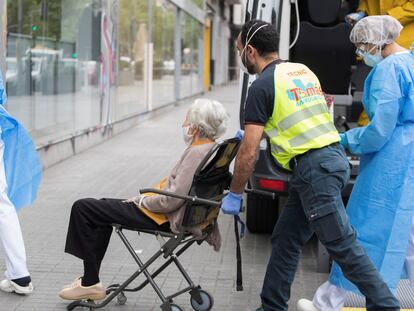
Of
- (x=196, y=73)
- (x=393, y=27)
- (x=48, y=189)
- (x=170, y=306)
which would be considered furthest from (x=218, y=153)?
(x=196, y=73)

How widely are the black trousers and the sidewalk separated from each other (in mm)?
516

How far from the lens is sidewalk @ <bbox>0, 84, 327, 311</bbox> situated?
4.98 m

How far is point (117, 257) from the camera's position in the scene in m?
5.96

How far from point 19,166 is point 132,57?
37.2 ft

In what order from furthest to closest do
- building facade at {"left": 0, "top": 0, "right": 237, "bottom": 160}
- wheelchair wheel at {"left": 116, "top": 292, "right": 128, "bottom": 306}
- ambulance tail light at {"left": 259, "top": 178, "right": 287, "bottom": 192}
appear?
building facade at {"left": 0, "top": 0, "right": 237, "bottom": 160} → ambulance tail light at {"left": 259, "top": 178, "right": 287, "bottom": 192} → wheelchair wheel at {"left": 116, "top": 292, "right": 128, "bottom": 306}

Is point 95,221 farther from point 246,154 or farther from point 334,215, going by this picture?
point 334,215

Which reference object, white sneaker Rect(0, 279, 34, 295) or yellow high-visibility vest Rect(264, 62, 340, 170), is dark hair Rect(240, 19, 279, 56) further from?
white sneaker Rect(0, 279, 34, 295)

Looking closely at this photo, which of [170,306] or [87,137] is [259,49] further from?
[87,137]

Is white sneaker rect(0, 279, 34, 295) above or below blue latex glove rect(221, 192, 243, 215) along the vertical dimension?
below

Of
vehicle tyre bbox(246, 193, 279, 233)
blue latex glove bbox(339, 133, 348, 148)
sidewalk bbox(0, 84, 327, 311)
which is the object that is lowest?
sidewalk bbox(0, 84, 327, 311)

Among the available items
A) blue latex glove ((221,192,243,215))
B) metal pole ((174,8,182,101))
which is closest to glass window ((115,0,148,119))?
metal pole ((174,8,182,101))

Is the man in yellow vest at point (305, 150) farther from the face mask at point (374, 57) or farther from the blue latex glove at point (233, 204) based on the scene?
the face mask at point (374, 57)

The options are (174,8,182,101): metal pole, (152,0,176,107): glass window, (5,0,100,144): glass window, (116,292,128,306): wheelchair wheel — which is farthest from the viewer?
(174,8,182,101): metal pole

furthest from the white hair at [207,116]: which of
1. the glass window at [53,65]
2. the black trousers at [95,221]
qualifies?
the glass window at [53,65]
